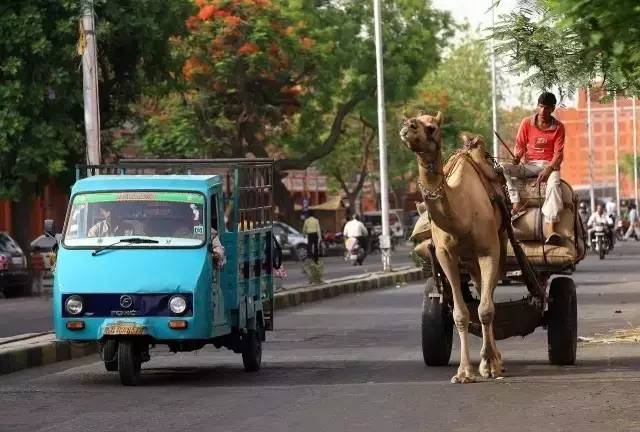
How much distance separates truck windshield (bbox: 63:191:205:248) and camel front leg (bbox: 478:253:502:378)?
275 centimetres

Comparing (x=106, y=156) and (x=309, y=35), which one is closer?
(x=106, y=156)

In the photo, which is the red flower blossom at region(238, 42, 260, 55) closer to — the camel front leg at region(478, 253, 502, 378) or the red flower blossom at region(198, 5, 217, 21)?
the red flower blossom at region(198, 5, 217, 21)

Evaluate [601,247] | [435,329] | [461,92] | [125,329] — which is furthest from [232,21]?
[461,92]

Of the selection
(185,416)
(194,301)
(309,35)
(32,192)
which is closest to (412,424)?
(185,416)

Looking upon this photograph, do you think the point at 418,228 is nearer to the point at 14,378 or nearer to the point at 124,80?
the point at 14,378

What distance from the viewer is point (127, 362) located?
15.6 meters

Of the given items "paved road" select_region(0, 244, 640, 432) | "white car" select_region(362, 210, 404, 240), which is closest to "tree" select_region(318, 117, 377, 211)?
"white car" select_region(362, 210, 404, 240)

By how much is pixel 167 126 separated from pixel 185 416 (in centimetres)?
4426

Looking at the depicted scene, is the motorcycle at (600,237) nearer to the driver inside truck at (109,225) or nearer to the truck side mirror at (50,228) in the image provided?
the truck side mirror at (50,228)

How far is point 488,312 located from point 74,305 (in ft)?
12.5

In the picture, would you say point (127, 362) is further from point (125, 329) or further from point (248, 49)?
point (248, 49)

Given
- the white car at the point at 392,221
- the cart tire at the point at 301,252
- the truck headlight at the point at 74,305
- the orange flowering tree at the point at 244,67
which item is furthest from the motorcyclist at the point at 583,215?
the white car at the point at 392,221

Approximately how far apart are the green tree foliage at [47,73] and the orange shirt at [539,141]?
2185 centimetres

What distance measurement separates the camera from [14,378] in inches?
689
